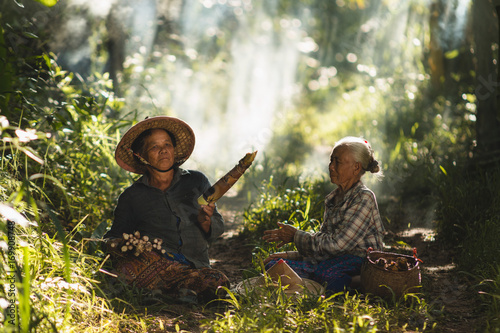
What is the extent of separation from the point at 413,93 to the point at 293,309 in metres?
6.06

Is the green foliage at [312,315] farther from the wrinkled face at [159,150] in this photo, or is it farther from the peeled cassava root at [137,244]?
the wrinkled face at [159,150]

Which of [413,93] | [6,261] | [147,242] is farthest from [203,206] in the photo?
[413,93]

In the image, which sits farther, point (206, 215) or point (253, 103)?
point (253, 103)

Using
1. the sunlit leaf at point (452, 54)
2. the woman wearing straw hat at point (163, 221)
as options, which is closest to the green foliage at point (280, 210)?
the woman wearing straw hat at point (163, 221)

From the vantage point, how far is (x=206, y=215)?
11.2ft

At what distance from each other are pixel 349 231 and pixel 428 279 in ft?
2.87

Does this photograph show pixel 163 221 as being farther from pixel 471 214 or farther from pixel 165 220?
pixel 471 214

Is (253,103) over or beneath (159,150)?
over

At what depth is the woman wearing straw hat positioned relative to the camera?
327cm

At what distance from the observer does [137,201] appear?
11.4 feet

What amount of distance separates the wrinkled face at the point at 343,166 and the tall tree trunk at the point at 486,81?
226 centimetres

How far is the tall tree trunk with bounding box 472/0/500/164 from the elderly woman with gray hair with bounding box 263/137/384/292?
221 centimetres

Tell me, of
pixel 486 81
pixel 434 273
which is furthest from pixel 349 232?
pixel 486 81

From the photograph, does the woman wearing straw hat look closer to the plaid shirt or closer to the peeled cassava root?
the peeled cassava root
